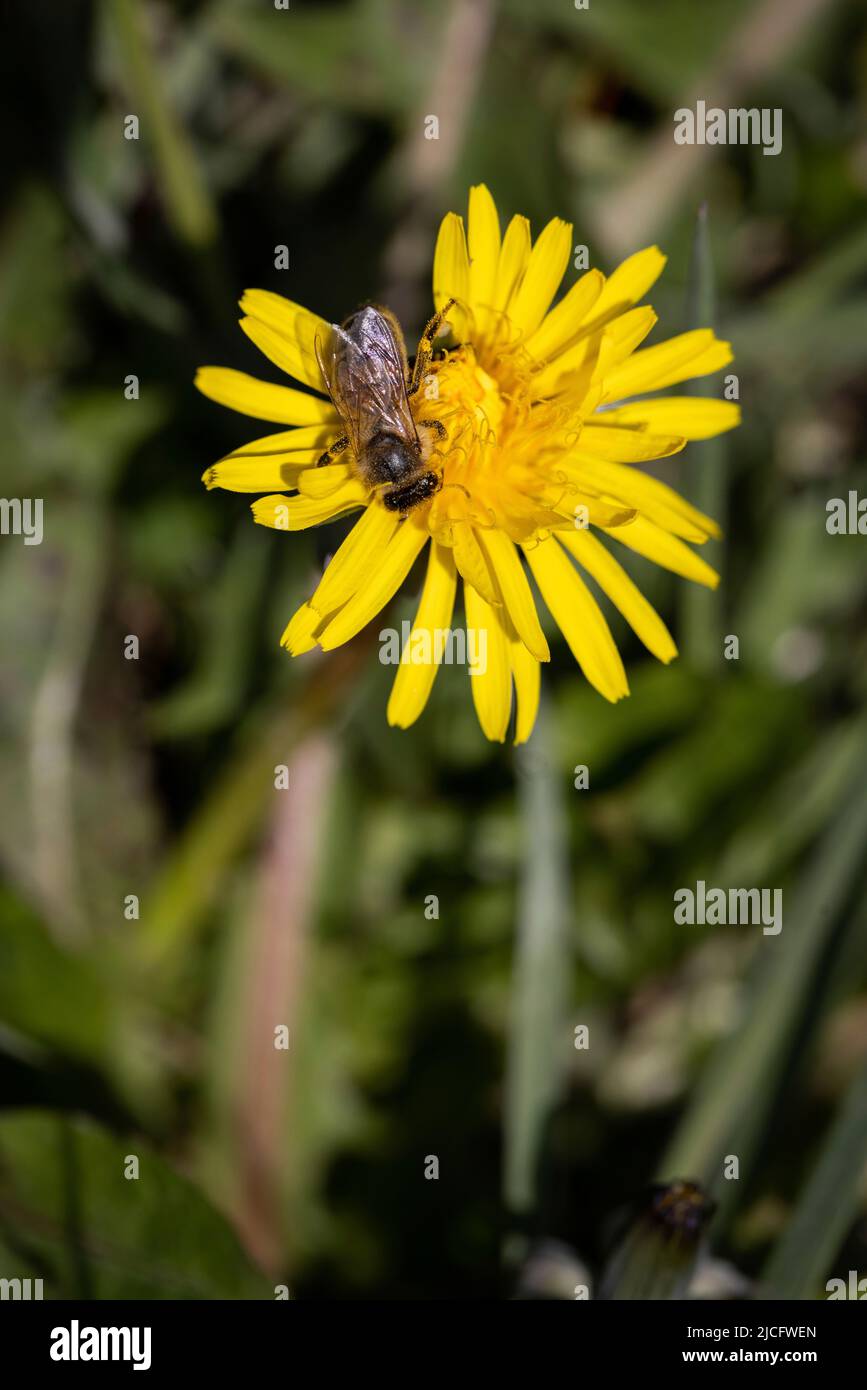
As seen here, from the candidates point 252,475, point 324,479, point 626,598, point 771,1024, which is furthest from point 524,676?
point 771,1024

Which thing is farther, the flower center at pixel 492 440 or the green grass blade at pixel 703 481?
the green grass blade at pixel 703 481

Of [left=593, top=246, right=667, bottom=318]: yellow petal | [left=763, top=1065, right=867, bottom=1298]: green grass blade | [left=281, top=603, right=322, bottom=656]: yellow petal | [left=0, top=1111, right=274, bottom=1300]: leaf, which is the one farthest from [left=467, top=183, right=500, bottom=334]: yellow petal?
[left=0, top=1111, right=274, bottom=1300]: leaf

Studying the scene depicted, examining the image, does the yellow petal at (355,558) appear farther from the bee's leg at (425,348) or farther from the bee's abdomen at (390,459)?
the bee's leg at (425,348)

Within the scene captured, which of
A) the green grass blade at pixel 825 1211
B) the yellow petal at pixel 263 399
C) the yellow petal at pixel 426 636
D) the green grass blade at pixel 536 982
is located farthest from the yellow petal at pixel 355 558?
the green grass blade at pixel 825 1211

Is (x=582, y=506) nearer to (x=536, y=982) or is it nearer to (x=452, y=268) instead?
(x=452, y=268)
